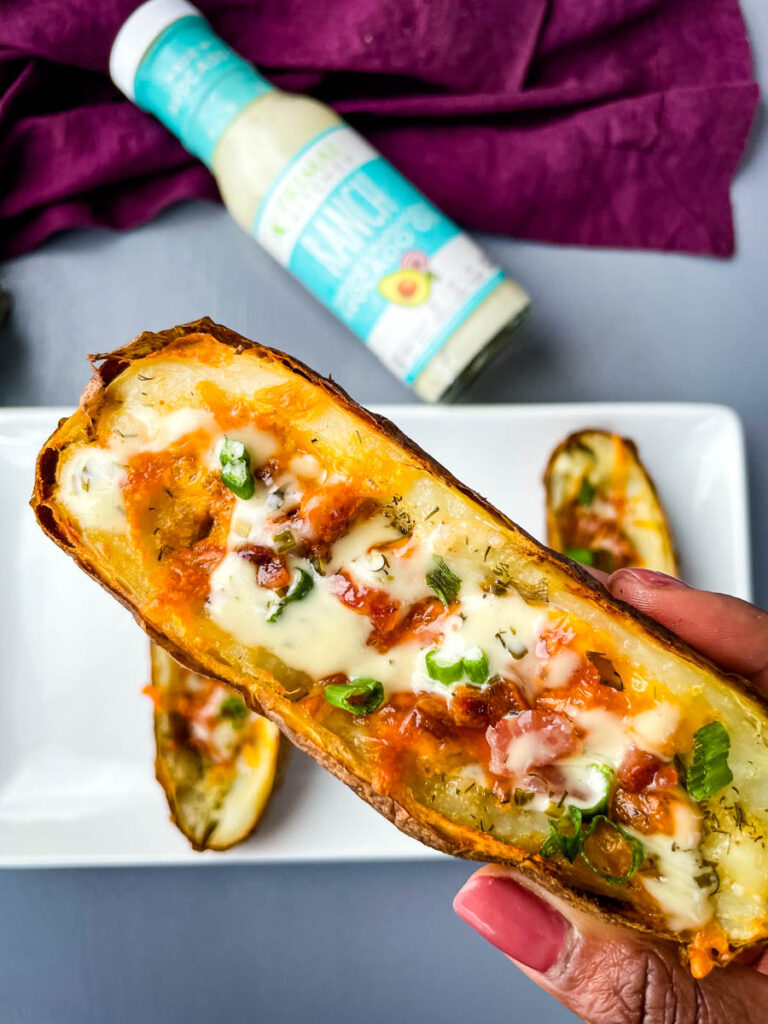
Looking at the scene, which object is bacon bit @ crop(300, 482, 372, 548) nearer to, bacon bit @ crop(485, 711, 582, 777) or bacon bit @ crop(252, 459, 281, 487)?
bacon bit @ crop(252, 459, 281, 487)

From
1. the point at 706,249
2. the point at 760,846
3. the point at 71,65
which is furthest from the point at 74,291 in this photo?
the point at 760,846

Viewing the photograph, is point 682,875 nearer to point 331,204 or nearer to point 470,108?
point 331,204

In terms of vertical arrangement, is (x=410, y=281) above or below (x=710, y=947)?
above

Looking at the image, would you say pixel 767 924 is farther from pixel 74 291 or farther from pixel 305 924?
pixel 74 291

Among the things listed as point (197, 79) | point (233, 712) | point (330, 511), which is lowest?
point (233, 712)

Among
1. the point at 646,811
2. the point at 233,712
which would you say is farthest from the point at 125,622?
the point at 646,811

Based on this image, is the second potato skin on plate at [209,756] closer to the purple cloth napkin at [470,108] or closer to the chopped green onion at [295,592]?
the chopped green onion at [295,592]

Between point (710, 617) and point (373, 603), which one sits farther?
point (710, 617)
